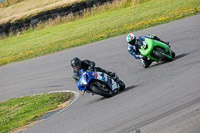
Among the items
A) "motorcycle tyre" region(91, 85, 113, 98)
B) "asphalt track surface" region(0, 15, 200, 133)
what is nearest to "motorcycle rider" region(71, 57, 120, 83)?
"motorcycle tyre" region(91, 85, 113, 98)

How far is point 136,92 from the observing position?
9.65m

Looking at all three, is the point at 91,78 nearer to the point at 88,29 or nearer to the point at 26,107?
the point at 26,107

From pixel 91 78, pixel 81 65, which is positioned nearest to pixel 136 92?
pixel 91 78

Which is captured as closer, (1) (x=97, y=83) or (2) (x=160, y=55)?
(1) (x=97, y=83)

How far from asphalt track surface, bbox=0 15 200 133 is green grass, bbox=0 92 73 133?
821 mm

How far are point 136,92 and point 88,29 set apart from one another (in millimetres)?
21254

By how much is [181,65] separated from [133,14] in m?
19.7

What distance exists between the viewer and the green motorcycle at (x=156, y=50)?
11.9 metres

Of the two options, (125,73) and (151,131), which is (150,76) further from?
(151,131)

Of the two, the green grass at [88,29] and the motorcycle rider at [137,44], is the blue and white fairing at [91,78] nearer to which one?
the motorcycle rider at [137,44]

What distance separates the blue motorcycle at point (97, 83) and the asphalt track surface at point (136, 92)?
271 mm

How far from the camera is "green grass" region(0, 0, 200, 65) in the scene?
24688 mm

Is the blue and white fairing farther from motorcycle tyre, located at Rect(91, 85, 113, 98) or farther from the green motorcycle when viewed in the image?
the green motorcycle

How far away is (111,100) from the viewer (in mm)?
9828
